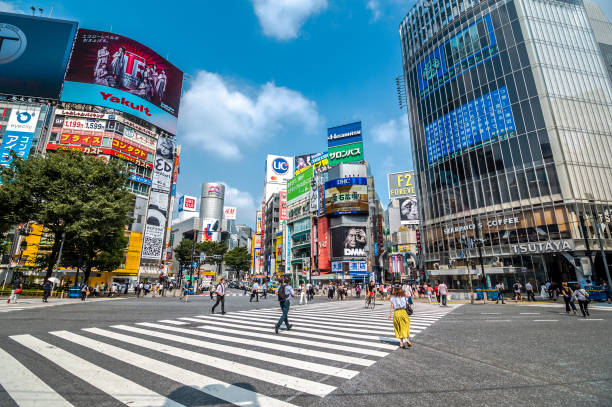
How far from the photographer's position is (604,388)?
4.07 metres

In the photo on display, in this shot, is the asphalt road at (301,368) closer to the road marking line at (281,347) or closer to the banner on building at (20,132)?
the road marking line at (281,347)

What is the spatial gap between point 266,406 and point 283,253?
218 ft

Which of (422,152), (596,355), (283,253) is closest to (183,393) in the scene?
(596,355)

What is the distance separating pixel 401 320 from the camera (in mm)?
7168

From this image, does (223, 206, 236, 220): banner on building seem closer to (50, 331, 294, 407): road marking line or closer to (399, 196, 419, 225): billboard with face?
(399, 196, 419, 225): billboard with face

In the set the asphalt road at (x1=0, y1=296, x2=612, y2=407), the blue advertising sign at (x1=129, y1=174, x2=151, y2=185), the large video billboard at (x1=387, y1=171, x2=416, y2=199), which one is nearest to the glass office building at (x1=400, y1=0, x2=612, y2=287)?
the asphalt road at (x1=0, y1=296, x2=612, y2=407)

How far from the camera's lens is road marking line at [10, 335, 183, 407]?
362cm

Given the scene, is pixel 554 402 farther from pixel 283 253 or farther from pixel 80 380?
pixel 283 253

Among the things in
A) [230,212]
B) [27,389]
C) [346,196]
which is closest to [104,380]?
[27,389]

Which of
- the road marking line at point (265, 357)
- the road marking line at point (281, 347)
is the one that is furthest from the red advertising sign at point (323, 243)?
the road marking line at point (265, 357)

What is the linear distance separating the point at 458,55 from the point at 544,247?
97.4ft

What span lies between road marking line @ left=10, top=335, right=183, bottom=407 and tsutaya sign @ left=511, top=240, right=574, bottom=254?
3833cm

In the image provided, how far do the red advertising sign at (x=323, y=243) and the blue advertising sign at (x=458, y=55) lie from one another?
2860 centimetres

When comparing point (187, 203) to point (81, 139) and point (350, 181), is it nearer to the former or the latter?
point (81, 139)
